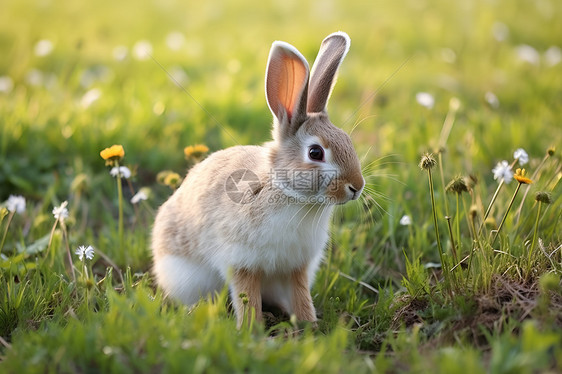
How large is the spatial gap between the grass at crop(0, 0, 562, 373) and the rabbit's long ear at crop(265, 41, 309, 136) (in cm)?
73

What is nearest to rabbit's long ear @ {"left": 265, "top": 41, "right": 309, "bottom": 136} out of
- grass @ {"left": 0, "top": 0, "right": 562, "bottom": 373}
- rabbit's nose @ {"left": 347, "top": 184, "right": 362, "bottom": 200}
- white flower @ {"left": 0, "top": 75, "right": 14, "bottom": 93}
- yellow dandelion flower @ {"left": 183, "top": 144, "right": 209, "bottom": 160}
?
rabbit's nose @ {"left": 347, "top": 184, "right": 362, "bottom": 200}

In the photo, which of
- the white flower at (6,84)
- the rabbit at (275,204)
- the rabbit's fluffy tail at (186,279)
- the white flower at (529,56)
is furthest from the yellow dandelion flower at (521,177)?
the white flower at (6,84)

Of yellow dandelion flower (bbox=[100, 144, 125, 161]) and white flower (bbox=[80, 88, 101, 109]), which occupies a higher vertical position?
white flower (bbox=[80, 88, 101, 109])

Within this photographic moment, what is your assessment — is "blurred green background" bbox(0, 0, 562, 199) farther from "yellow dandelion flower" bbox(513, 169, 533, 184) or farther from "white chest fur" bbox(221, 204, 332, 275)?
"yellow dandelion flower" bbox(513, 169, 533, 184)

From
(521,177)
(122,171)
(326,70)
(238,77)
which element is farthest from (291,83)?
(238,77)

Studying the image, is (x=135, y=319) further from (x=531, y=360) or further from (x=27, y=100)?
(x=27, y=100)

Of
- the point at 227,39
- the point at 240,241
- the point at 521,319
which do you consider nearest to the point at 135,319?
the point at 240,241

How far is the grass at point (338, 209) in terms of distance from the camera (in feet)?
9.03

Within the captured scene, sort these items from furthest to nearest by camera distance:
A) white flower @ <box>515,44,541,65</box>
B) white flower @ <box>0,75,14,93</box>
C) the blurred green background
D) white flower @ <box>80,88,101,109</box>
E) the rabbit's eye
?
1. white flower @ <box>515,44,541,65</box>
2. white flower @ <box>0,75,14,93</box>
3. white flower @ <box>80,88,101,109</box>
4. the blurred green background
5. the rabbit's eye

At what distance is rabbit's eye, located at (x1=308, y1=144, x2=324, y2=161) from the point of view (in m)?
3.48

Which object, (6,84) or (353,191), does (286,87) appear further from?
(6,84)

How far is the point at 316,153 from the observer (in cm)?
350

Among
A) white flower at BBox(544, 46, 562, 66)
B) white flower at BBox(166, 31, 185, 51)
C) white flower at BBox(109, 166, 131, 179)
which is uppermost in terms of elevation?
white flower at BBox(166, 31, 185, 51)

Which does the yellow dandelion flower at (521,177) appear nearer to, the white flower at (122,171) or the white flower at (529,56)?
the white flower at (122,171)
